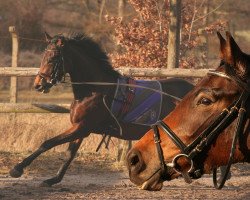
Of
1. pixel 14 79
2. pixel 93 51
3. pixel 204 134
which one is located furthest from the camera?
pixel 14 79

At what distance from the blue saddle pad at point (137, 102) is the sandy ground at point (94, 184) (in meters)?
0.87

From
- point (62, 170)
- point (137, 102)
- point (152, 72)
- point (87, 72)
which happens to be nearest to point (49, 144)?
point (62, 170)

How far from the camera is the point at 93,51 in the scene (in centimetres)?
1031

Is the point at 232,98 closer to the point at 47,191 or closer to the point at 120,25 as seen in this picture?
the point at 47,191

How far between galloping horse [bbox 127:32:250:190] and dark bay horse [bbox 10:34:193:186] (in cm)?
596

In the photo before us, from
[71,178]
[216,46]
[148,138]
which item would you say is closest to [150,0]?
[71,178]

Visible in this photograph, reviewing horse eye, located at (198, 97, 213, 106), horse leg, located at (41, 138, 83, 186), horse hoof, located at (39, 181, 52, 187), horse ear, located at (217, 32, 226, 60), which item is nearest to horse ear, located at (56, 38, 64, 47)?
horse leg, located at (41, 138, 83, 186)

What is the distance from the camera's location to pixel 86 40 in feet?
34.1

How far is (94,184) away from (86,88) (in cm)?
157

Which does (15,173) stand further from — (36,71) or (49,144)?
(36,71)

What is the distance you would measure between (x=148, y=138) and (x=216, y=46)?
24.0 m

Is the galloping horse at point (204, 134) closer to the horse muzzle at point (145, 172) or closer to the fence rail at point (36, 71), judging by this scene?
the horse muzzle at point (145, 172)

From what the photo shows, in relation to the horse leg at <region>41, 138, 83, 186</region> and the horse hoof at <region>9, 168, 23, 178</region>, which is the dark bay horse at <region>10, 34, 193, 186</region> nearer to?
the horse leg at <region>41, 138, 83, 186</region>

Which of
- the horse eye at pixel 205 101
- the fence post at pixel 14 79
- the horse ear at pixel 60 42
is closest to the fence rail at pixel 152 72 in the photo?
the horse ear at pixel 60 42
